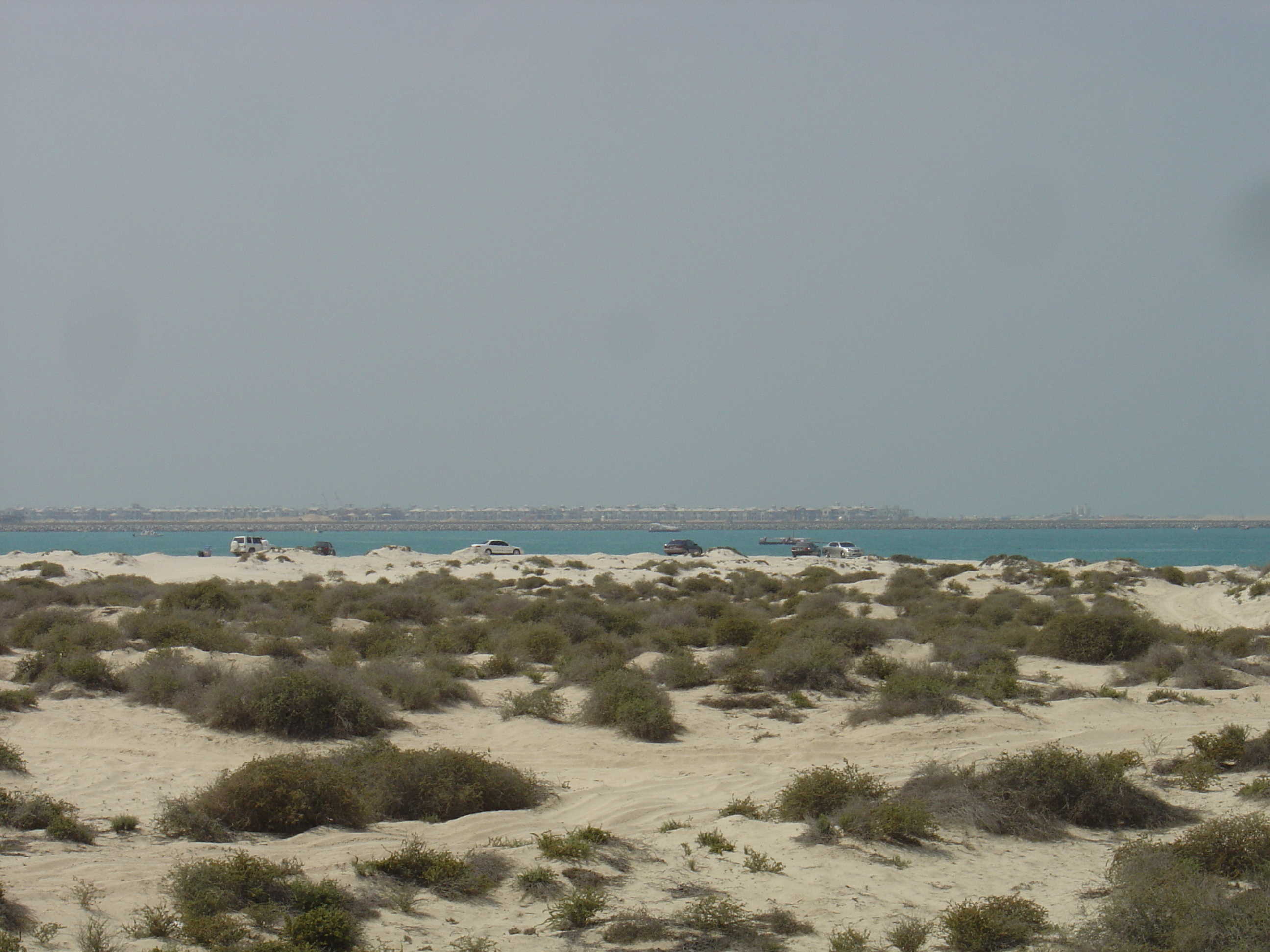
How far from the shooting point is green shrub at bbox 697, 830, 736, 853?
10617 mm

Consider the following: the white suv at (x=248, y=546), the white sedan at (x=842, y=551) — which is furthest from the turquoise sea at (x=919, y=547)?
the white suv at (x=248, y=546)

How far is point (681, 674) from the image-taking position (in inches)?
843

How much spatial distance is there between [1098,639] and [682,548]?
5807cm

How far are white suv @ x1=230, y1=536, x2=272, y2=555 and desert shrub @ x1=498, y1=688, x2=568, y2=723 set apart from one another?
53066mm

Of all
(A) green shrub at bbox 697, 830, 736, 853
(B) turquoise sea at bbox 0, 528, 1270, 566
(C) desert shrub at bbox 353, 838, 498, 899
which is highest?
(C) desert shrub at bbox 353, 838, 498, 899

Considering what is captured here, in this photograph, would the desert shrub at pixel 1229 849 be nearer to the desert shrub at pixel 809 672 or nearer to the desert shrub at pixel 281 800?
the desert shrub at pixel 281 800

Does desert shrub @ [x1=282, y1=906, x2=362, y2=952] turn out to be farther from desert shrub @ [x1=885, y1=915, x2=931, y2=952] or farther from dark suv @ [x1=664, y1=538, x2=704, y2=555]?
dark suv @ [x1=664, y1=538, x2=704, y2=555]

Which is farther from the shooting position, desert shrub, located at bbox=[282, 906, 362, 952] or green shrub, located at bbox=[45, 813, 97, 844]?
green shrub, located at bbox=[45, 813, 97, 844]

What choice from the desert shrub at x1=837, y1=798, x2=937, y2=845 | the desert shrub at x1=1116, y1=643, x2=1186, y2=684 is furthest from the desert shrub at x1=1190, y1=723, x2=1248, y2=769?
the desert shrub at x1=1116, y1=643, x2=1186, y2=684

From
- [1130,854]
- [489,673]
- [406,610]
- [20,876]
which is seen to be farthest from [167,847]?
[406,610]

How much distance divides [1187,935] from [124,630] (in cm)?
2299

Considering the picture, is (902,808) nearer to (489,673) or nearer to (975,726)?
(975,726)

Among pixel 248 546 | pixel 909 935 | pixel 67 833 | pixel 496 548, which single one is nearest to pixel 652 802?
pixel 909 935

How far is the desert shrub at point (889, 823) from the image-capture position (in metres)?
10.9
